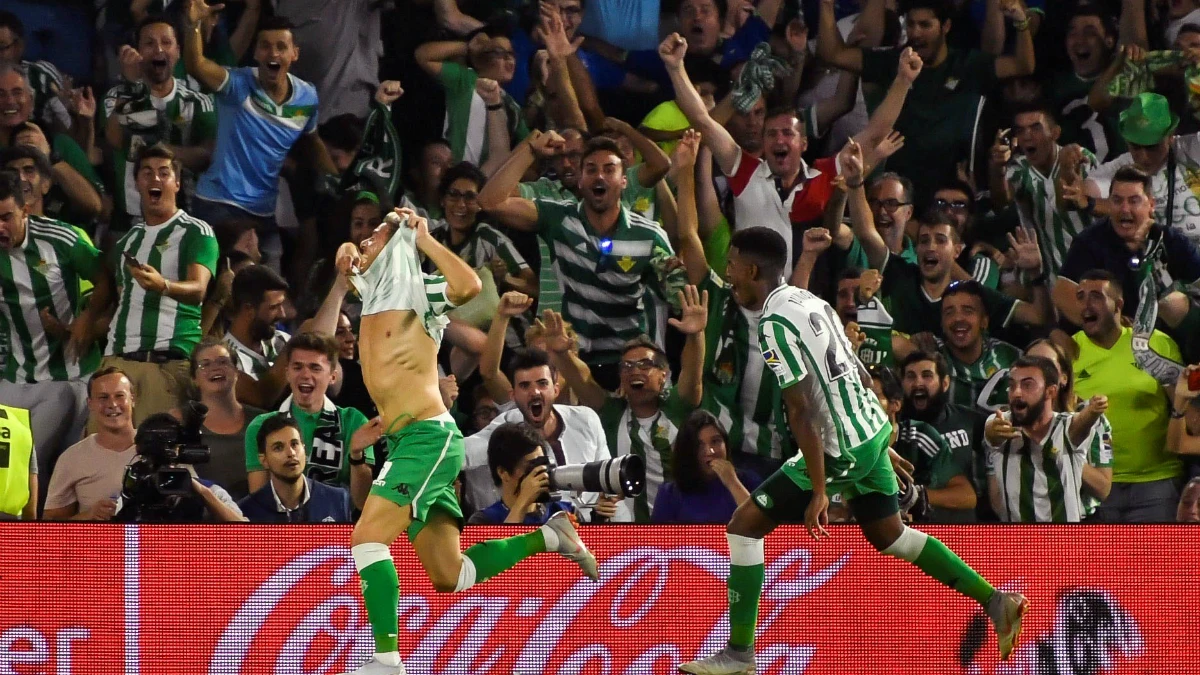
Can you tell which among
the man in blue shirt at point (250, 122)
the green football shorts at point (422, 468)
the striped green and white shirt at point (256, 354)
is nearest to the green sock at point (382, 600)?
the green football shorts at point (422, 468)

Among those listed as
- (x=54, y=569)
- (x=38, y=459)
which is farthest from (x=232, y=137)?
(x=54, y=569)

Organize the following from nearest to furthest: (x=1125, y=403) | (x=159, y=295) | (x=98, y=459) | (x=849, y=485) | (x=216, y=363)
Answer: (x=849, y=485), (x=98, y=459), (x=216, y=363), (x=159, y=295), (x=1125, y=403)

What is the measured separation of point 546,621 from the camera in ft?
24.2

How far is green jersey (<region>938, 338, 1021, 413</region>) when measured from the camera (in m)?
9.36

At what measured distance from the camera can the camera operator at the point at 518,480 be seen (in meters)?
7.79

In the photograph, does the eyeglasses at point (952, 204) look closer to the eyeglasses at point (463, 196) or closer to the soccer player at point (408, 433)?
the eyeglasses at point (463, 196)

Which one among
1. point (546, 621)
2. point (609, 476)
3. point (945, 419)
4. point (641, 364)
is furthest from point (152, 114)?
point (945, 419)

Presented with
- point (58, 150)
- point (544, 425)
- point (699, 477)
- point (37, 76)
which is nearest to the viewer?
A: point (699, 477)

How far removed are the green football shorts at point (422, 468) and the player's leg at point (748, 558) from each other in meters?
1.11

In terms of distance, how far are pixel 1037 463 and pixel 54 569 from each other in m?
4.73

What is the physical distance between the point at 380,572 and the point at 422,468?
422mm

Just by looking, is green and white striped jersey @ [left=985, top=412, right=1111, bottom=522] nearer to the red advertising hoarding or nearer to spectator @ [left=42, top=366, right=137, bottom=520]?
the red advertising hoarding

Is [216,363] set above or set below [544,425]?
above

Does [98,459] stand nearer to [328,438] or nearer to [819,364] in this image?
[328,438]
